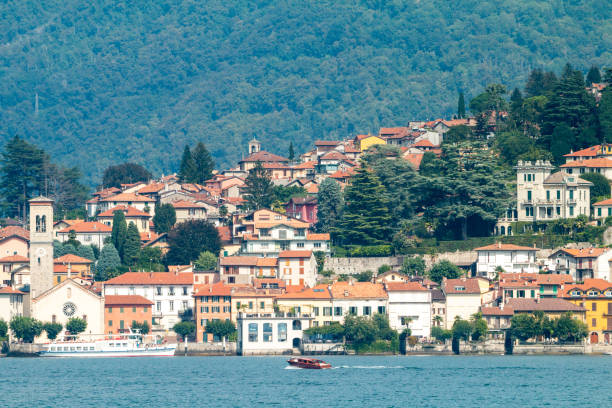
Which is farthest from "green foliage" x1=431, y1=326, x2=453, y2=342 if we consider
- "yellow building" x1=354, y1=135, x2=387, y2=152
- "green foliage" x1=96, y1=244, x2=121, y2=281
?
"yellow building" x1=354, y1=135, x2=387, y2=152

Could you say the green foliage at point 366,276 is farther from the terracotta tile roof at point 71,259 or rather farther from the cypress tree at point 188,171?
the cypress tree at point 188,171

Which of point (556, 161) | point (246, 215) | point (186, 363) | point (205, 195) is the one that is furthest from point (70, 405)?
point (205, 195)

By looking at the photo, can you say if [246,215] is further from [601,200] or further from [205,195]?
[601,200]

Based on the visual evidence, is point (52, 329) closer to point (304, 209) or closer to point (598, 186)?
point (304, 209)

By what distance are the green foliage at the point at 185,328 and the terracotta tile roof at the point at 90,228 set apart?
83.3 feet

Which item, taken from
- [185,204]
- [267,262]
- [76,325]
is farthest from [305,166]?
[76,325]

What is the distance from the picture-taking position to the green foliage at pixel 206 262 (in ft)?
403

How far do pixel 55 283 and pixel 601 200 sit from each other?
4875cm

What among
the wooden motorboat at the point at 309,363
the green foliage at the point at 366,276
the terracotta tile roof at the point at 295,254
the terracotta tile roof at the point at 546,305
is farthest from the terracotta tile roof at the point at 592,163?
the wooden motorboat at the point at 309,363

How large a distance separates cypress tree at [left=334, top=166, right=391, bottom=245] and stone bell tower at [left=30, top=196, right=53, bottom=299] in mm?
25431

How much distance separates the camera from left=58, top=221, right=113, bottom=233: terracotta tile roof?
139m

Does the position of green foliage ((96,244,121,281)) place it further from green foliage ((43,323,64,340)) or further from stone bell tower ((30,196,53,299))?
green foliage ((43,323,64,340))

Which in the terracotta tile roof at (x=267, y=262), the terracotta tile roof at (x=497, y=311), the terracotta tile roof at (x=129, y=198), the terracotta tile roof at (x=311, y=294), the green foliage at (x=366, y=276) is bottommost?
the terracotta tile roof at (x=497, y=311)

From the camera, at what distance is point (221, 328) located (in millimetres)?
112250
